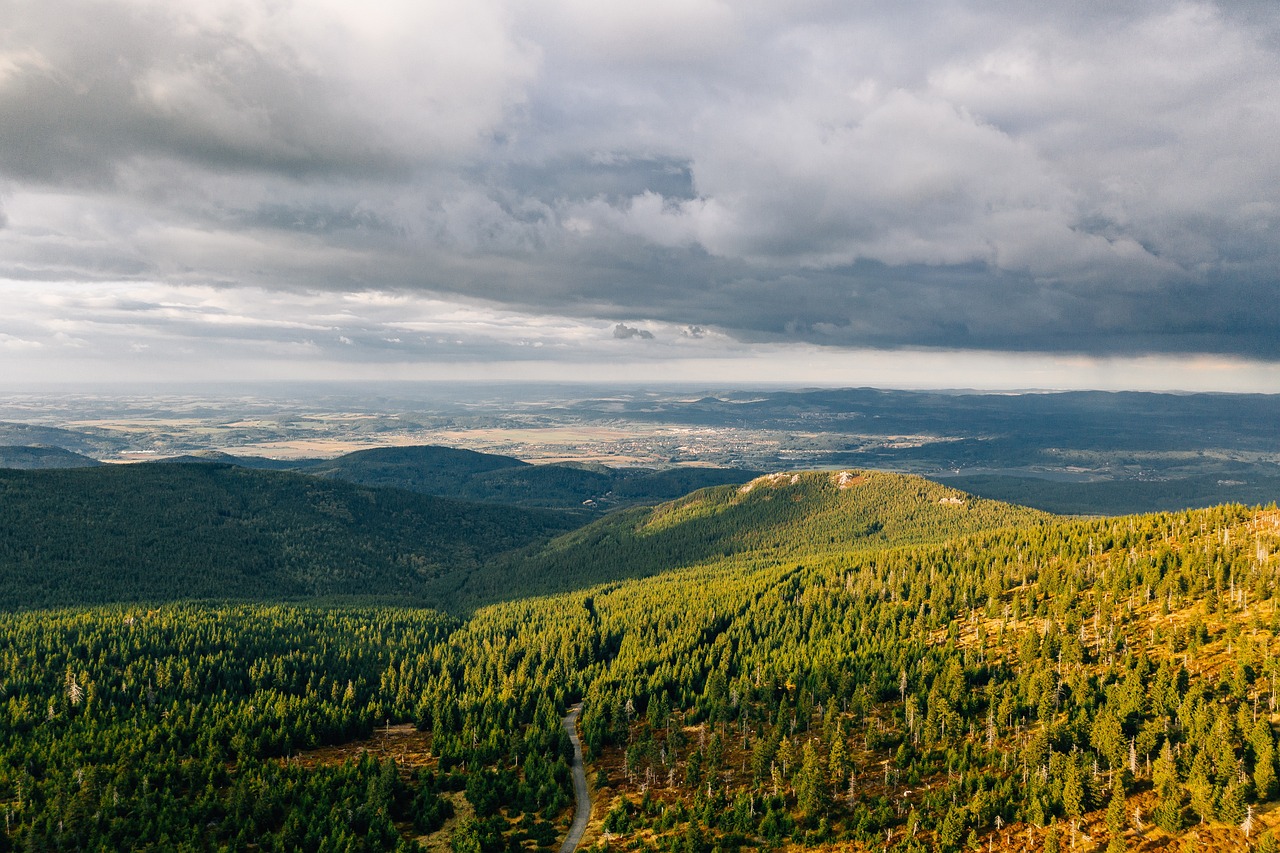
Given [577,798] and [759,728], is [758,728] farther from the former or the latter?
[577,798]

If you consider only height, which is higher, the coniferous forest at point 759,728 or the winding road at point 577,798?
the coniferous forest at point 759,728

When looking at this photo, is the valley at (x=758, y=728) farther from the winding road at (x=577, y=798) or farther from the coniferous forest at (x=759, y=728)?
the winding road at (x=577, y=798)

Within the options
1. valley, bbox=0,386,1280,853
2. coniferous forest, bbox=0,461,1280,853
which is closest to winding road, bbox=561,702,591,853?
valley, bbox=0,386,1280,853

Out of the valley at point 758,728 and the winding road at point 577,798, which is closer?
the valley at point 758,728

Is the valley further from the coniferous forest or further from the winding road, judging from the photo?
the winding road

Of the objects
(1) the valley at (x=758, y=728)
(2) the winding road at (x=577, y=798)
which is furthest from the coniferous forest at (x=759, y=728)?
(2) the winding road at (x=577, y=798)

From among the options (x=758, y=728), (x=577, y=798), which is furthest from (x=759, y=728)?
(x=577, y=798)

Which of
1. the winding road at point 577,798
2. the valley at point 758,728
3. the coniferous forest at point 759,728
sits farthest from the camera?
the winding road at point 577,798
